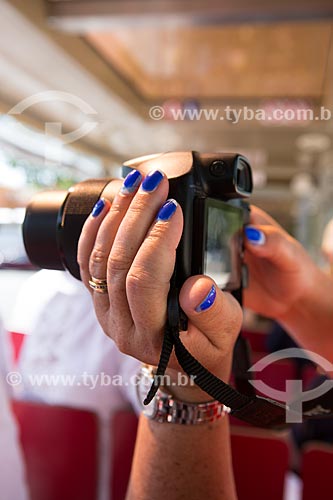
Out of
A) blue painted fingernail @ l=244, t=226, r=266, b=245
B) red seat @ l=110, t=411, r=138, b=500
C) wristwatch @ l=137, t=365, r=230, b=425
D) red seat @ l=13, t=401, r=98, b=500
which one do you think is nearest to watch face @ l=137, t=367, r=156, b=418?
wristwatch @ l=137, t=365, r=230, b=425

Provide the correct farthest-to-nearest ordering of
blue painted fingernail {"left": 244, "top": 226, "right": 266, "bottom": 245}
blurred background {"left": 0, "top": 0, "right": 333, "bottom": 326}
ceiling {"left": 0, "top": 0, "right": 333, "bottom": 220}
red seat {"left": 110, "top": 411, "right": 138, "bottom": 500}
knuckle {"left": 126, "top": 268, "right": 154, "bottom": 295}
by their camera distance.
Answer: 1. ceiling {"left": 0, "top": 0, "right": 333, "bottom": 220}
2. red seat {"left": 110, "top": 411, "right": 138, "bottom": 500}
3. blurred background {"left": 0, "top": 0, "right": 333, "bottom": 326}
4. blue painted fingernail {"left": 244, "top": 226, "right": 266, "bottom": 245}
5. knuckle {"left": 126, "top": 268, "right": 154, "bottom": 295}

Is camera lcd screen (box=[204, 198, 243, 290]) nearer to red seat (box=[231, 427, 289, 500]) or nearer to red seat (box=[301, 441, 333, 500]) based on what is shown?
red seat (box=[231, 427, 289, 500])

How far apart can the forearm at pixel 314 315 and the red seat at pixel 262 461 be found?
0.21 m

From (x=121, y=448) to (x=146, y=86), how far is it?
2.50 meters

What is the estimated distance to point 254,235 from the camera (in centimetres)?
53

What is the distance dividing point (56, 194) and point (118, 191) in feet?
0.28

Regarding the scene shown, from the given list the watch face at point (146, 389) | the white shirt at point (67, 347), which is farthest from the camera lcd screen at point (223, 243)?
the white shirt at point (67, 347)

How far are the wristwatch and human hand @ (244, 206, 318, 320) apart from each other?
213mm

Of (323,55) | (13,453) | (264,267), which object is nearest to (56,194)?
(264,267)

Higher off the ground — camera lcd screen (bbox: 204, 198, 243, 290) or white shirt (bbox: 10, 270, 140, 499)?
camera lcd screen (bbox: 204, 198, 243, 290)

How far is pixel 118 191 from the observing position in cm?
36

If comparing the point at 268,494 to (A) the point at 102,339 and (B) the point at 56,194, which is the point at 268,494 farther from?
(B) the point at 56,194

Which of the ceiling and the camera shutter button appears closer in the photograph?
the camera shutter button

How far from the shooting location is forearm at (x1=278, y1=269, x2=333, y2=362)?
0.60m
